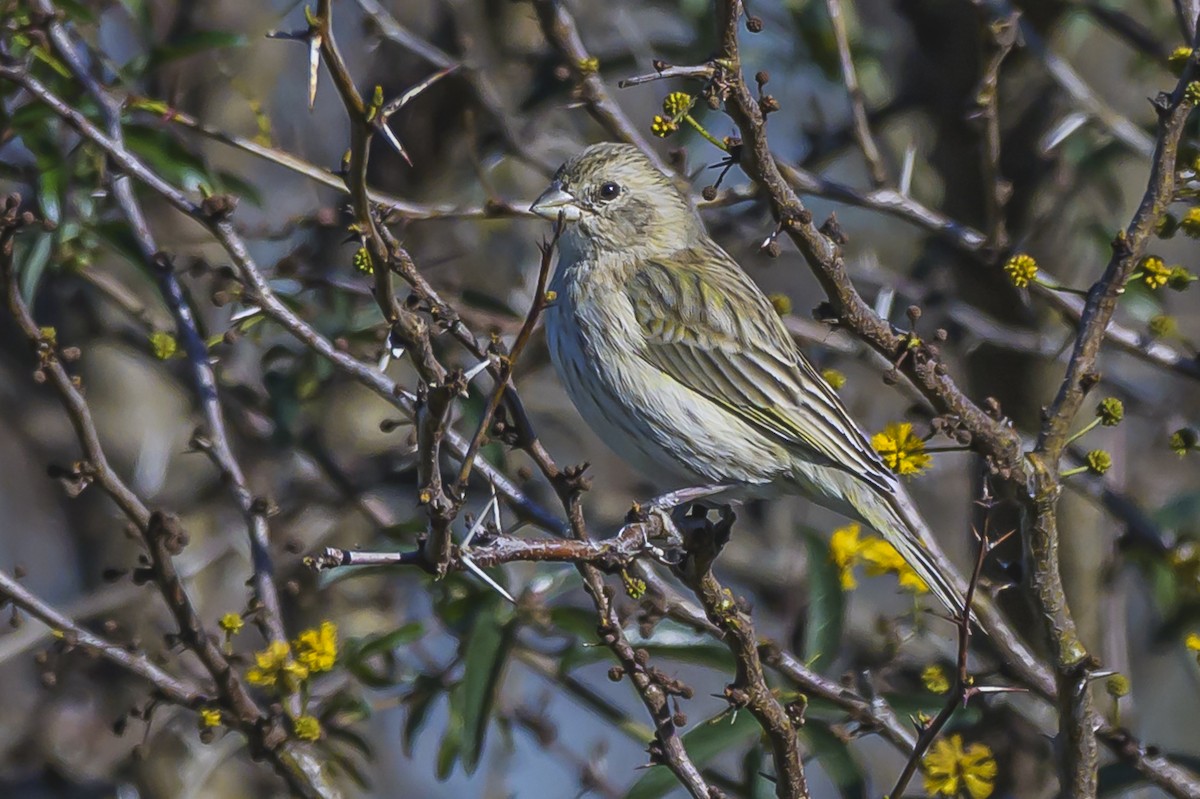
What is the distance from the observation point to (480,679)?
13.9 feet

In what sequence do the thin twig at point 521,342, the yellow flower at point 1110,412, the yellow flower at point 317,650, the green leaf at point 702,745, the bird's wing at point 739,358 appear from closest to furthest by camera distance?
the thin twig at point 521,342 < the yellow flower at point 1110,412 < the yellow flower at point 317,650 < the green leaf at point 702,745 < the bird's wing at point 739,358

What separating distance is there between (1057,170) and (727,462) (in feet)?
7.26

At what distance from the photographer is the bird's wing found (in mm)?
4730

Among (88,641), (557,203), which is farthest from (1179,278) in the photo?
(88,641)

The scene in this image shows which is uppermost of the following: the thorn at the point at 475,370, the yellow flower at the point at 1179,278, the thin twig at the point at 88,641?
the yellow flower at the point at 1179,278

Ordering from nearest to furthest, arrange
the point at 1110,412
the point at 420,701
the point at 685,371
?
1. the point at 1110,412
2. the point at 420,701
3. the point at 685,371

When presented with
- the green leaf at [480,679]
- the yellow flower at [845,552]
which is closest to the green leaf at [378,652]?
the green leaf at [480,679]

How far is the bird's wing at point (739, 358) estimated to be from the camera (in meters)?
4.73

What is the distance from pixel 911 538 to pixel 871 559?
0.24 meters

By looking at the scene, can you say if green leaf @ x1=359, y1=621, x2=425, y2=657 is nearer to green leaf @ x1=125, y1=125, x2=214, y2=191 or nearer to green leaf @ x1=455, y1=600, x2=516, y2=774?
green leaf @ x1=455, y1=600, x2=516, y2=774

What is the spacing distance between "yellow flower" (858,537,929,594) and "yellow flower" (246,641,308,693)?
61.8 inches

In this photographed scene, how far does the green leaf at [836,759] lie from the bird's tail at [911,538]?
1.56 ft

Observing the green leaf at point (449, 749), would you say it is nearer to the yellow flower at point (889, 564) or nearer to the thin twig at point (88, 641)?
the thin twig at point (88, 641)

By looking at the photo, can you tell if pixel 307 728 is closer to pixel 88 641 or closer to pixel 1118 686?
pixel 88 641
